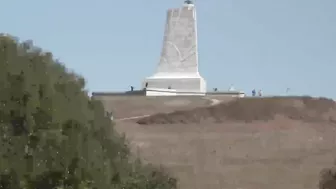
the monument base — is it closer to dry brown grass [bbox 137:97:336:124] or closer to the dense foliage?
dry brown grass [bbox 137:97:336:124]

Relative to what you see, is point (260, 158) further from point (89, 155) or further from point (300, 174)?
point (89, 155)

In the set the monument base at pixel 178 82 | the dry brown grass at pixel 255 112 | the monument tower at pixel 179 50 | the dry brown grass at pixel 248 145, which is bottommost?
the dry brown grass at pixel 248 145

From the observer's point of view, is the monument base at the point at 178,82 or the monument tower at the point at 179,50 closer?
the monument base at the point at 178,82

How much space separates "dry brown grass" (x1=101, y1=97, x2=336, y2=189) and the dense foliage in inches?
380

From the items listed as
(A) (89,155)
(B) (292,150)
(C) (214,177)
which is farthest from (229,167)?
(A) (89,155)

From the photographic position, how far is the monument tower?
157 ft

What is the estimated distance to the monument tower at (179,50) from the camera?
48.0 m

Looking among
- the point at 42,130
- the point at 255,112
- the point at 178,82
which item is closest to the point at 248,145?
the point at 255,112

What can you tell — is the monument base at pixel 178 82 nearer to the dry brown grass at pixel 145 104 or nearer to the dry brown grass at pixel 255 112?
the dry brown grass at pixel 145 104

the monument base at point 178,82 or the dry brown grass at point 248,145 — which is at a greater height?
the monument base at point 178,82

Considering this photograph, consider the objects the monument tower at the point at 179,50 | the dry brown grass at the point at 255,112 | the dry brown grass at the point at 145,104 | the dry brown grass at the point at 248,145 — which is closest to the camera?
the dry brown grass at the point at 248,145

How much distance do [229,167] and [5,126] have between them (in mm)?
14093

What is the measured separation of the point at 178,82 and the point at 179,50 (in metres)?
2.33

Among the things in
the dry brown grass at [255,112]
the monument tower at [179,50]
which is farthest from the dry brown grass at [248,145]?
the monument tower at [179,50]
